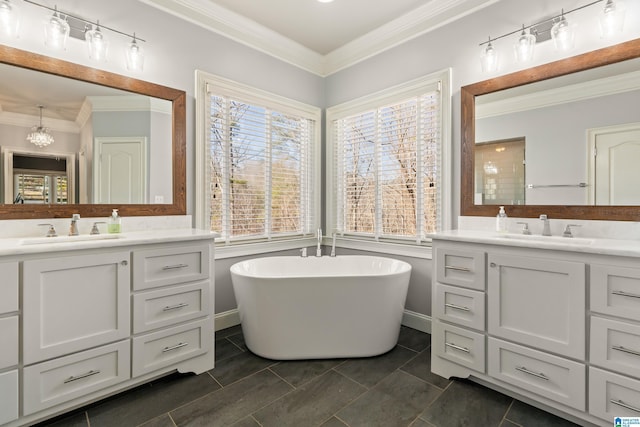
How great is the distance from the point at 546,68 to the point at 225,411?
284 cm

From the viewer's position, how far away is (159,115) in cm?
236

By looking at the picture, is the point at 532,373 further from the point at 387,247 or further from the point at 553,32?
the point at 553,32

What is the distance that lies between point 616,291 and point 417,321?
1.55 m

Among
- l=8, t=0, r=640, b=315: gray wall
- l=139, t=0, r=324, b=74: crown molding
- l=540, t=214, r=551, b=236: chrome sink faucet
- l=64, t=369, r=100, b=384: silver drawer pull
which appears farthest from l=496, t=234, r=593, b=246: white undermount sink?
l=139, t=0, r=324, b=74: crown molding

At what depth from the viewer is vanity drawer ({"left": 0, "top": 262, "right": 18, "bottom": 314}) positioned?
139cm

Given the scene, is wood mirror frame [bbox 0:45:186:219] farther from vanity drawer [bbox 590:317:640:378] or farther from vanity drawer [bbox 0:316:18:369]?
vanity drawer [bbox 590:317:640:378]

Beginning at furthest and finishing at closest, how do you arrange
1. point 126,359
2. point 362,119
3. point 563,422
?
point 362,119 < point 126,359 < point 563,422

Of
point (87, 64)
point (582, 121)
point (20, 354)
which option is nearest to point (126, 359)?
point (20, 354)

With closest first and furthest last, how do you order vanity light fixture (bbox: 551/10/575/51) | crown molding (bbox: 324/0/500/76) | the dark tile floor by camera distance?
1. the dark tile floor
2. vanity light fixture (bbox: 551/10/575/51)
3. crown molding (bbox: 324/0/500/76)

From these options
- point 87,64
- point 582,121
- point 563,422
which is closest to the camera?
point 563,422

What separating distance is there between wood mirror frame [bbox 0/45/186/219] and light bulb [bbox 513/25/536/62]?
2.47 meters

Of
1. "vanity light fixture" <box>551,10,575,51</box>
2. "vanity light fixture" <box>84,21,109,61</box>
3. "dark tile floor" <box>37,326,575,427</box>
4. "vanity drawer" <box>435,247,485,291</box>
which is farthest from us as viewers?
"vanity light fixture" <box>84,21,109,61</box>

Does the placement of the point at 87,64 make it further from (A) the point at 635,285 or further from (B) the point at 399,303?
(A) the point at 635,285

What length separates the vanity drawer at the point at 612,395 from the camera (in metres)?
1.35
